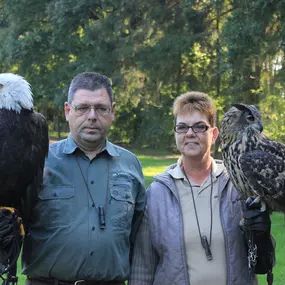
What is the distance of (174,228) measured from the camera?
3.71m

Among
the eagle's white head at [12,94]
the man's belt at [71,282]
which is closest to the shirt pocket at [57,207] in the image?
the man's belt at [71,282]

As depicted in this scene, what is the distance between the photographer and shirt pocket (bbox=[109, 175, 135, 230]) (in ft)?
12.0

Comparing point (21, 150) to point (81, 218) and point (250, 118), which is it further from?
point (250, 118)

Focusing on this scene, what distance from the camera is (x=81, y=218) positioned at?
359 cm

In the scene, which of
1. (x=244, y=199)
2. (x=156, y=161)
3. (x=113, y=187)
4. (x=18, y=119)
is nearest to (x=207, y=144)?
(x=244, y=199)

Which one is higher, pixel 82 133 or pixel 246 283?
pixel 82 133

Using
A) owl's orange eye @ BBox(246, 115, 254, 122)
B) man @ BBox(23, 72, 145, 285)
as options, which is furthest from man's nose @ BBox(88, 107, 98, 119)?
owl's orange eye @ BBox(246, 115, 254, 122)

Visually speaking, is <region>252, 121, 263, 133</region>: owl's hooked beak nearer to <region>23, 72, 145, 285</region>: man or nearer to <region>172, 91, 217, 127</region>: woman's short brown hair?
Answer: <region>172, 91, 217, 127</region>: woman's short brown hair

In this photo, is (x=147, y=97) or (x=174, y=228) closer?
(x=174, y=228)

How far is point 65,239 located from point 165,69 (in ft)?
Result: 49.8

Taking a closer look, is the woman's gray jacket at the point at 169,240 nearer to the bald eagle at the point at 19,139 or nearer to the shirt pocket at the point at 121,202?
the shirt pocket at the point at 121,202

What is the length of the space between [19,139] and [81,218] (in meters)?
0.83

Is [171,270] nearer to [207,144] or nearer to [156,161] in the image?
[207,144]

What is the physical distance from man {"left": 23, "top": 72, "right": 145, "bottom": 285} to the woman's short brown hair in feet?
1.63
